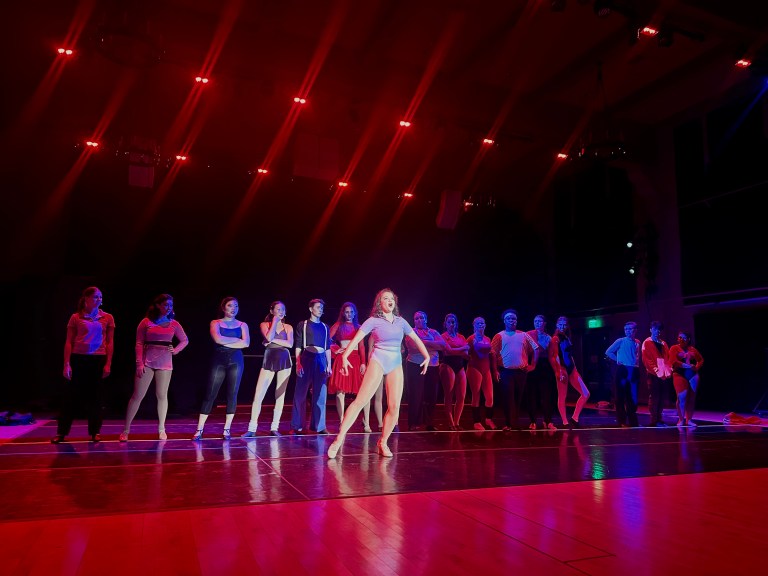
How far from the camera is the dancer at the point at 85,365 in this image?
5379mm

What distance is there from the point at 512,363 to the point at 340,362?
2277 millimetres

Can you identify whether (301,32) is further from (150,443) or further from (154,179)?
(150,443)

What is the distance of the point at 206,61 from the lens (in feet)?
29.3

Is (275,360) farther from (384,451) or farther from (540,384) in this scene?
(540,384)

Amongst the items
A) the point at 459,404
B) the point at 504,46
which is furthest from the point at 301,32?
the point at 459,404

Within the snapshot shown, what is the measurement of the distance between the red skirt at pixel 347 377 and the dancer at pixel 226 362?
1.23 meters

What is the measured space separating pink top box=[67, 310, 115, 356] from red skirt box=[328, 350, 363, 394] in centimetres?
258

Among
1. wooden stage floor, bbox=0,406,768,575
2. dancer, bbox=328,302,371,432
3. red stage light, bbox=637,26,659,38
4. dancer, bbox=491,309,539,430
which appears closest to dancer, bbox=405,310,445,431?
dancer, bbox=328,302,371,432

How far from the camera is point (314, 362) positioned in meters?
6.21

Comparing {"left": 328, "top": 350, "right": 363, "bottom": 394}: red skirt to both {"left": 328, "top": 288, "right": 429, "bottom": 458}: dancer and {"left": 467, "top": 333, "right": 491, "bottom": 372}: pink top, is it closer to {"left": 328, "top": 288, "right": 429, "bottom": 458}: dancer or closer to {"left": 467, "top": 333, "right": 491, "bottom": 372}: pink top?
{"left": 467, "top": 333, "right": 491, "bottom": 372}: pink top

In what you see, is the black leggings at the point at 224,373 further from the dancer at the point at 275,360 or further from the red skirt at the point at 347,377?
the red skirt at the point at 347,377

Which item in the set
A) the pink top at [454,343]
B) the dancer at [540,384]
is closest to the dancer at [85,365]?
the pink top at [454,343]

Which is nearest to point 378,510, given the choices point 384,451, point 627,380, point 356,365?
point 384,451

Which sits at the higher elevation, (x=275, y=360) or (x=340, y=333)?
(x=340, y=333)
